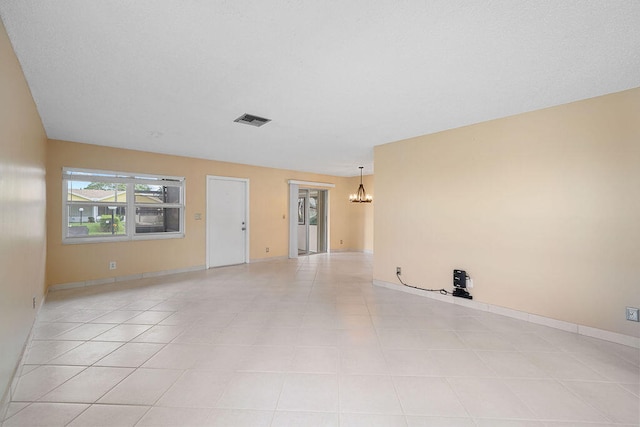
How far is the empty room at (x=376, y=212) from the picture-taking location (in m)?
1.70

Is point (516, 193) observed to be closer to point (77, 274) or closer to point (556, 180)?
point (556, 180)

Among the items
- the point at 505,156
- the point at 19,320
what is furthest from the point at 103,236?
the point at 505,156

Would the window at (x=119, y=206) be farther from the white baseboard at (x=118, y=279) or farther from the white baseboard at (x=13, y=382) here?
the white baseboard at (x=13, y=382)

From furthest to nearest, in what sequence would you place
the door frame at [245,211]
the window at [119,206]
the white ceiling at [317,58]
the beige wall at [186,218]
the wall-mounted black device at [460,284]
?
the door frame at [245,211]
the window at [119,206]
the beige wall at [186,218]
the wall-mounted black device at [460,284]
the white ceiling at [317,58]

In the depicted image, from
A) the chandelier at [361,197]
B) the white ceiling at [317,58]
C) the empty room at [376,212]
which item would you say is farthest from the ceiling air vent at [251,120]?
the chandelier at [361,197]

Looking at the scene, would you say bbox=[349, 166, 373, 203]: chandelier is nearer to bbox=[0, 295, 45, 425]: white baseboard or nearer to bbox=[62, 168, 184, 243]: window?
bbox=[62, 168, 184, 243]: window

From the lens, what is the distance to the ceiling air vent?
11.0ft

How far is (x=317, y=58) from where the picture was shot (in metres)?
2.06

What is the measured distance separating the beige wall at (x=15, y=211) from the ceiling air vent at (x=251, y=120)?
1.86 metres

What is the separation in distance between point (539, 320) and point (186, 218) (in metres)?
5.97

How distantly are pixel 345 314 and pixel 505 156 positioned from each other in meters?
2.76

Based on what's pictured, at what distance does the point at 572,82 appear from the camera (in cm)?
245

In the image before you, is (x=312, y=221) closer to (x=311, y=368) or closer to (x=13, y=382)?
(x=311, y=368)

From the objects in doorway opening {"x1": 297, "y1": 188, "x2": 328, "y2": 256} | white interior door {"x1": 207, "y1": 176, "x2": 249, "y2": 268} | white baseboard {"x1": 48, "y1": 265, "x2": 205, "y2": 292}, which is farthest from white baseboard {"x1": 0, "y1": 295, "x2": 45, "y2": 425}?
doorway opening {"x1": 297, "y1": 188, "x2": 328, "y2": 256}
